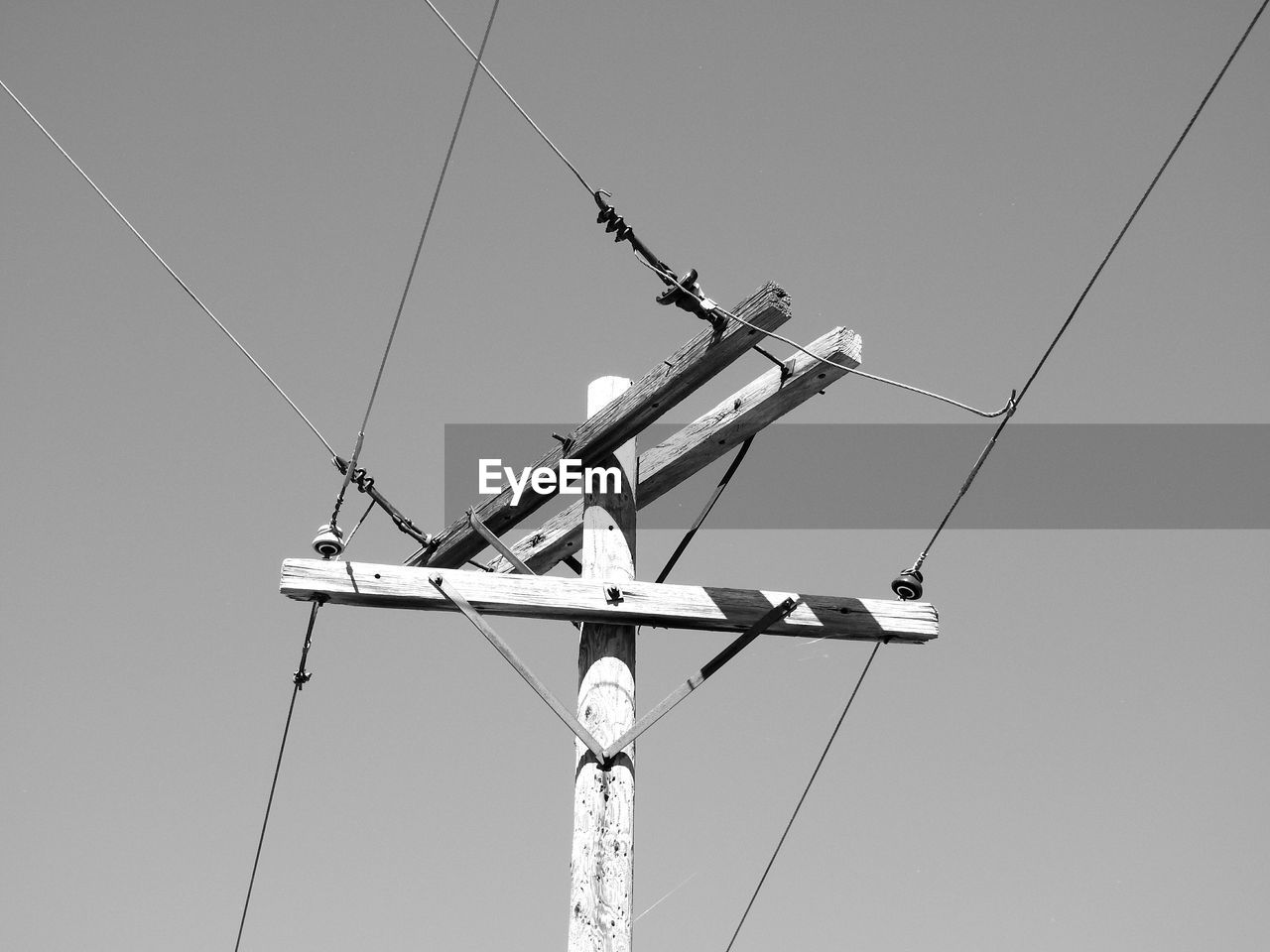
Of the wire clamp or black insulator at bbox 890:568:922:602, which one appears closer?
the wire clamp

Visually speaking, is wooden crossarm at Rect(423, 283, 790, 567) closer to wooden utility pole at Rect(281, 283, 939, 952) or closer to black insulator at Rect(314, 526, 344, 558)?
wooden utility pole at Rect(281, 283, 939, 952)

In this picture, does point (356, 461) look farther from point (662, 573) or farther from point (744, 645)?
point (744, 645)

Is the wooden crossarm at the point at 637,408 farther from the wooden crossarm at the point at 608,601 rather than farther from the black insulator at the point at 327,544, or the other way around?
the black insulator at the point at 327,544

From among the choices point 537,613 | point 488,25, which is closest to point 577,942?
point 537,613

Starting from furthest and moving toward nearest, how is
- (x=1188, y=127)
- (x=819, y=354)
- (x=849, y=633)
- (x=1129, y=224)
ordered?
(x=849, y=633) < (x=819, y=354) < (x=1129, y=224) < (x=1188, y=127)

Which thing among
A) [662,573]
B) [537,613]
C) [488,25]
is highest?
[488,25]

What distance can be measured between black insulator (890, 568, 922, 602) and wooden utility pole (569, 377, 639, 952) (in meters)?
1.12

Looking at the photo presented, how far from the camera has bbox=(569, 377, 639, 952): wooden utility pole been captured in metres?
5.52

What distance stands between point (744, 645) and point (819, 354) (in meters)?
1.25

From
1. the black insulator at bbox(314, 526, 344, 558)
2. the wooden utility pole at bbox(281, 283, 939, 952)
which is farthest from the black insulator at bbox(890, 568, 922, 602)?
the black insulator at bbox(314, 526, 344, 558)

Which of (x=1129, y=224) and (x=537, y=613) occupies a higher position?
(x=1129, y=224)

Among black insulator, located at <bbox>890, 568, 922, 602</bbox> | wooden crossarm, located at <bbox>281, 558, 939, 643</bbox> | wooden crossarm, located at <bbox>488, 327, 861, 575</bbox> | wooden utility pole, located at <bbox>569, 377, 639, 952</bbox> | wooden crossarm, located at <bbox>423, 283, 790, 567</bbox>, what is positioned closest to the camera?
wooden utility pole, located at <bbox>569, 377, 639, 952</bbox>

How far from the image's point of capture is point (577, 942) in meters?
5.47

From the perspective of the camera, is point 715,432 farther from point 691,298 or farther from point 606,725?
point 606,725
